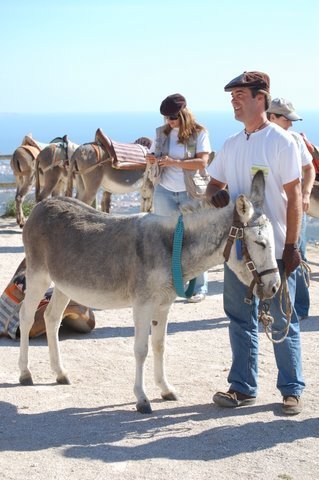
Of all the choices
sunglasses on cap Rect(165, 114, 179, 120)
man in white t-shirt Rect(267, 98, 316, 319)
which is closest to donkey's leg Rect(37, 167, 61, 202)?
sunglasses on cap Rect(165, 114, 179, 120)

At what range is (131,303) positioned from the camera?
5520 millimetres

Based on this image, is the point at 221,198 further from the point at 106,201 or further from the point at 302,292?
the point at 106,201

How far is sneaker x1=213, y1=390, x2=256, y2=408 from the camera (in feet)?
18.2

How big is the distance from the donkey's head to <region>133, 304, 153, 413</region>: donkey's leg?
Result: 2.42 feet

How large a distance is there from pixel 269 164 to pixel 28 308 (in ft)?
7.35

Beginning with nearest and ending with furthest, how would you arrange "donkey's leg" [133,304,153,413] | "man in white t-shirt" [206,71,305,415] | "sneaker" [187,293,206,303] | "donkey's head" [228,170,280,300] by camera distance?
"donkey's head" [228,170,280,300] → "man in white t-shirt" [206,71,305,415] → "donkey's leg" [133,304,153,413] → "sneaker" [187,293,206,303]

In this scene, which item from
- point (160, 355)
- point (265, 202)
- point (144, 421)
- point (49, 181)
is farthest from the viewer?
point (49, 181)

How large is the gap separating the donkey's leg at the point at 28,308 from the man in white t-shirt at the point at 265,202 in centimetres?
144

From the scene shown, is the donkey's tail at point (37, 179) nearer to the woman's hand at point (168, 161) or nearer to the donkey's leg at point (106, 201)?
the donkey's leg at point (106, 201)

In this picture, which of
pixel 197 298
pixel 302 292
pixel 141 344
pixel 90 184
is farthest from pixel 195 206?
pixel 90 184

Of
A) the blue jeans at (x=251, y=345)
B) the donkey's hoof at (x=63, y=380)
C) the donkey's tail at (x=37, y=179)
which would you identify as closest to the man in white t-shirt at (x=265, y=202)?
the blue jeans at (x=251, y=345)

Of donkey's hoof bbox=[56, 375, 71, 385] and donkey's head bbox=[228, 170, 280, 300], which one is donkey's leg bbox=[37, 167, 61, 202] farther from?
donkey's head bbox=[228, 170, 280, 300]

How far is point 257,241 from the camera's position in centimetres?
493

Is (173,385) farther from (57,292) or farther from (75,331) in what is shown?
(75,331)
